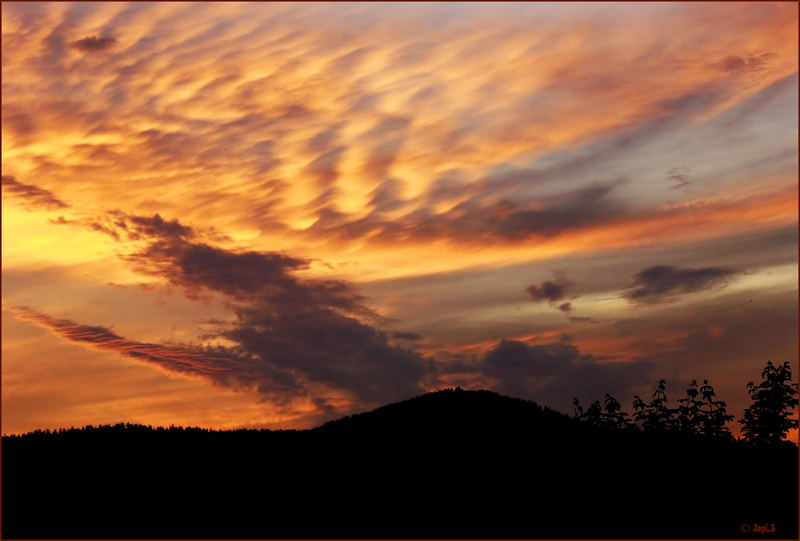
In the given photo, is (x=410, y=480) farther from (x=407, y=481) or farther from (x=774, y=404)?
(x=774, y=404)

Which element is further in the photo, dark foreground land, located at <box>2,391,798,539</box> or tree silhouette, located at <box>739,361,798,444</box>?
tree silhouette, located at <box>739,361,798,444</box>

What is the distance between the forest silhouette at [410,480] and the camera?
3331cm

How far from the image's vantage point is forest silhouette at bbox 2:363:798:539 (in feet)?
109

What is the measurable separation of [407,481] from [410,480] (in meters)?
0.17

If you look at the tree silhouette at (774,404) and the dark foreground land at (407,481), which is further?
the tree silhouette at (774,404)

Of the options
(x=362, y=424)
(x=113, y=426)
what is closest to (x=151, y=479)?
(x=113, y=426)

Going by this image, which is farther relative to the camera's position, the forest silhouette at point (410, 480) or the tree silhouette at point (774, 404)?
the tree silhouette at point (774, 404)

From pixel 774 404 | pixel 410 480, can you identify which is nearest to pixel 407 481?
pixel 410 480

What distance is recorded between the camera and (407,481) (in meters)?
37.5

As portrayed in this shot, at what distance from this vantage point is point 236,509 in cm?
3428

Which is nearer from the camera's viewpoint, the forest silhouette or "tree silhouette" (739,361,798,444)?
the forest silhouette

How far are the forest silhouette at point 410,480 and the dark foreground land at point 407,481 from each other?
0.32ft

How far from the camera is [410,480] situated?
37562 millimetres

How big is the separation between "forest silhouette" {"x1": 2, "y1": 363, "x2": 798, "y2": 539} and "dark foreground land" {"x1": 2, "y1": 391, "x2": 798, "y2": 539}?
97 mm
